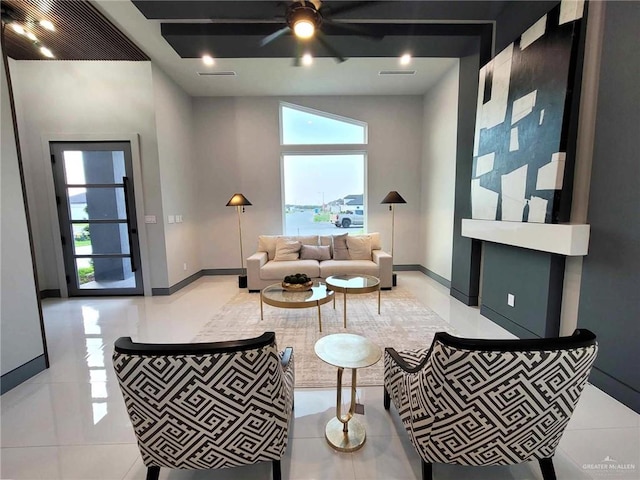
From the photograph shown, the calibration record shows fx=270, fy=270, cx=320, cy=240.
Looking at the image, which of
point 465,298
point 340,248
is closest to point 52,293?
point 340,248

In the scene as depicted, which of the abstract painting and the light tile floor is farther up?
the abstract painting

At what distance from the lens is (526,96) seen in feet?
8.25

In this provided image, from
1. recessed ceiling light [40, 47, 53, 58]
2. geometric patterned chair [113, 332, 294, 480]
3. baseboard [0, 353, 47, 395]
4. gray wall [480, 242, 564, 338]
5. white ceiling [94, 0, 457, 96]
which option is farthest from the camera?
recessed ceiling light [40, 47, 53, 58]

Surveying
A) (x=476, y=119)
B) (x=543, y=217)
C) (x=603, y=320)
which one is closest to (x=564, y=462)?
(x=603, y=320)

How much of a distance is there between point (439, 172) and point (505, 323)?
2.65 meters

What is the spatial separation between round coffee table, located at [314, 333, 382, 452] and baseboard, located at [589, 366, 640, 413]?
181cm

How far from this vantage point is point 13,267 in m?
2.13

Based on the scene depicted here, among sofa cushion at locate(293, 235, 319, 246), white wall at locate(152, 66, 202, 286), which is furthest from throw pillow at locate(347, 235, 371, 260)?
white wall at locate(152, 66, 202, 286)

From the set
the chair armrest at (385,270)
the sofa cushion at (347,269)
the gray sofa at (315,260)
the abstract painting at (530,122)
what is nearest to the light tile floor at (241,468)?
the abstract painting at (530,122)

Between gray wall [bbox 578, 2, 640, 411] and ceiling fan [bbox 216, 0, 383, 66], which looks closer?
gray wall [bbox 578, 2, 640, 411]

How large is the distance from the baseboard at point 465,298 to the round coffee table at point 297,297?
1.98 meters

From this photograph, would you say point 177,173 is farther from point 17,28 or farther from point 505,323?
point 505,323

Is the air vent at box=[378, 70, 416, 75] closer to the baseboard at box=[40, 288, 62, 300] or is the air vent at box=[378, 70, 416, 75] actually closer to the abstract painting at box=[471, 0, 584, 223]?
the abstract painting at box=[471, 0, 584, 223]

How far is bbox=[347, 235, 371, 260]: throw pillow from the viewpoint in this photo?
15.3ft
